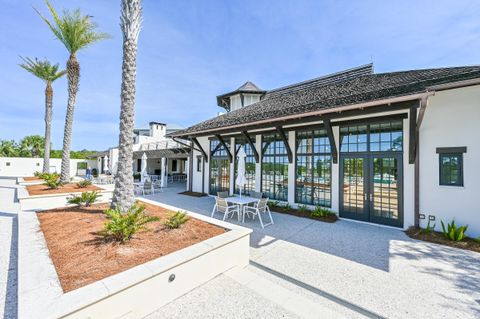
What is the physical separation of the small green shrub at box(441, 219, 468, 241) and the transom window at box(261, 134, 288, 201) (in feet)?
17.4

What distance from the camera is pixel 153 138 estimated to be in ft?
96.6

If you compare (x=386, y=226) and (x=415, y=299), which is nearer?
(x=415, y=299)

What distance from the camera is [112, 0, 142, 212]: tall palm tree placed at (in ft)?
17.3

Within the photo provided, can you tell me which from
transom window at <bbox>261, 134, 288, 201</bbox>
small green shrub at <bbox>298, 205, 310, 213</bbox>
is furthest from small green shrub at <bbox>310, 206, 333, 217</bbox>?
transom window at <bbox>261, 134, 288, 201</bbox>

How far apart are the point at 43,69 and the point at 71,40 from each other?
6819 millimetres

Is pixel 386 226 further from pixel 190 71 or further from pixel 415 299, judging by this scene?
pixel 190 71

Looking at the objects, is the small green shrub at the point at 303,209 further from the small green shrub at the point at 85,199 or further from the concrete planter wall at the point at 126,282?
the small green shrub at the point at 85,199

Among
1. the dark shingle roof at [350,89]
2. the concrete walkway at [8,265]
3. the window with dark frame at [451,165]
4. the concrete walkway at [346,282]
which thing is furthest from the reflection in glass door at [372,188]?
the concrete walkway at [8,265]

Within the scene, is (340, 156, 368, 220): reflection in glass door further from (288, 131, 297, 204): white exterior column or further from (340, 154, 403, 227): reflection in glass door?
(288, 131, 297, 204): white exterior column

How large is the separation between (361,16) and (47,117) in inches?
866

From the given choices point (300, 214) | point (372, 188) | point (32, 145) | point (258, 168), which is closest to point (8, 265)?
point (300, 214)

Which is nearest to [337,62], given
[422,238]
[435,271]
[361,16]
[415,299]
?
[361,16]

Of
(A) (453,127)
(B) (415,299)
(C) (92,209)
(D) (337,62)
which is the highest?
(D) (337,62)

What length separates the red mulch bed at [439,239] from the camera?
16.9ft
